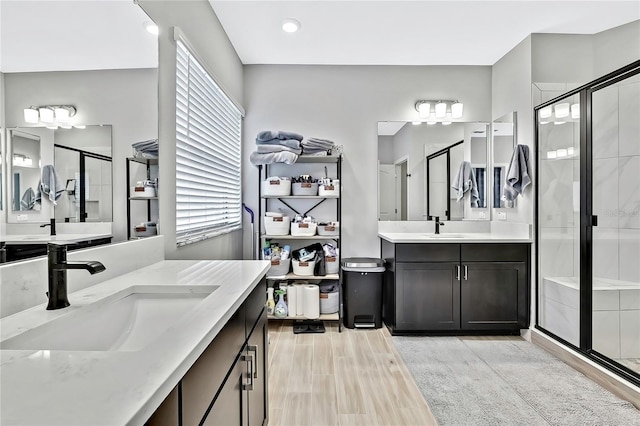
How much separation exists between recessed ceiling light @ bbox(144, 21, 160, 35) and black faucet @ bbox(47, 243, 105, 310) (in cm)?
114

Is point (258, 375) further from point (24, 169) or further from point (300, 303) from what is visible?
point (300, 303)

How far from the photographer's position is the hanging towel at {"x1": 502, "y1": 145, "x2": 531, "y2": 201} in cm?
301

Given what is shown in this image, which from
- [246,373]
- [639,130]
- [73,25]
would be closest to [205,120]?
[73,25]

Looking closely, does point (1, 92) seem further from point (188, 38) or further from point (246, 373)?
point (188, 38)

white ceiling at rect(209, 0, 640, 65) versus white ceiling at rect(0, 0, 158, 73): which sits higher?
white ceiling at rect(209, 0, 640, 65)

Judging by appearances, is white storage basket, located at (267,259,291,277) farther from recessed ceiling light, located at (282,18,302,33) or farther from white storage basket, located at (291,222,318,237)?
recessed ceiling light, located at (282,18,302,33)

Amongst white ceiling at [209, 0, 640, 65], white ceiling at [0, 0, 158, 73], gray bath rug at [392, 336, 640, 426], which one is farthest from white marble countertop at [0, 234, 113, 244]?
white ceiling at [209, 0, 640, 65]

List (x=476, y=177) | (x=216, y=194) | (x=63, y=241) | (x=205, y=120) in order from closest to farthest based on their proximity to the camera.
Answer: (x=63, y=241) → (x=205, y=120) → (x=216, y=194) → (x=476, y=177)

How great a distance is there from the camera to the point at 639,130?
7.28 ft

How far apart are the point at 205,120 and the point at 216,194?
1.92ft

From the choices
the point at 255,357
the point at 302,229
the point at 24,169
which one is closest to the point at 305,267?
the point at 302,229

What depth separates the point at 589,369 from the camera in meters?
2.32

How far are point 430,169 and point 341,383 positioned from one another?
2.24m

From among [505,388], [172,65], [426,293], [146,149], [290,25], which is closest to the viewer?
[146,149]
